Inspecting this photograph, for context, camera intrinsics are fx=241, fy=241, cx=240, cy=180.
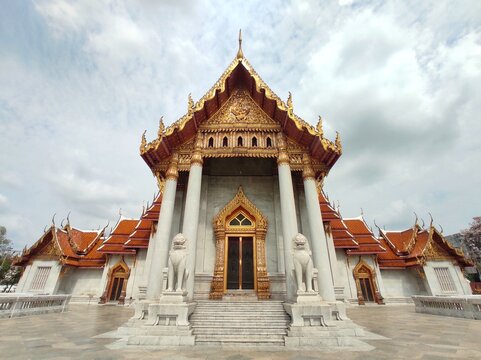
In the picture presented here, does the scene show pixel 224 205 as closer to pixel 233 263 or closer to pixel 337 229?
pixel 233 263

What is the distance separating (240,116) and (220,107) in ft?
3.31

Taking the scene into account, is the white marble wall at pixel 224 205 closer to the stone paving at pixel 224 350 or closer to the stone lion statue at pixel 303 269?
the stone lion statue at pixel 303 269

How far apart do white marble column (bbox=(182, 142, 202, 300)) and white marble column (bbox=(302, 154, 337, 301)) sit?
3547 mm

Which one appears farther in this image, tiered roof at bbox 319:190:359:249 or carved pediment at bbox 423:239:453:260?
carved pediment at bbox 423:239:453:260

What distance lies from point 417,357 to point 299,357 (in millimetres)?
1726

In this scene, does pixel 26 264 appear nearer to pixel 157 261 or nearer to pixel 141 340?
pixel 157 261

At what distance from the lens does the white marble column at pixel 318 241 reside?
6659 millimetres

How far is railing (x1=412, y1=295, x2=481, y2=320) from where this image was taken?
7.82 meters

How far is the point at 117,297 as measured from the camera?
1495 centimetres

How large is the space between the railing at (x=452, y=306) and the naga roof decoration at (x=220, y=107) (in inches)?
250

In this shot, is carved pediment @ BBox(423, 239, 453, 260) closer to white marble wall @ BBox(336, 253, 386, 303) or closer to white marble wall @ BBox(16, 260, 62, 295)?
white marble wall @ BBox(336, 253, 386, 303)

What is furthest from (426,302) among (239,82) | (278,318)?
(239,82)

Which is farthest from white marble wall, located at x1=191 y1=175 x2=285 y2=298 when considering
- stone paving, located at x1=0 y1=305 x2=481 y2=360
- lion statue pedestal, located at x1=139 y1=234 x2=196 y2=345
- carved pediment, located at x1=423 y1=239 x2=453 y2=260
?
carved pediment, located at x1=423 y1=239 x2=453 y2=260

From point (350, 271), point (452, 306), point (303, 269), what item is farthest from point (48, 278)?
point (452, 306)
